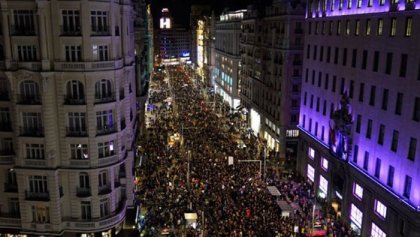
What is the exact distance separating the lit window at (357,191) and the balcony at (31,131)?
33608 mm

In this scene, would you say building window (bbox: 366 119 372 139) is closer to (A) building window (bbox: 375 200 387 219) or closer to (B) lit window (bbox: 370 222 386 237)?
(A) building window (bbox: 375 200 387 219)

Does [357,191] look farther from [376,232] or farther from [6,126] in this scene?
[6,126]

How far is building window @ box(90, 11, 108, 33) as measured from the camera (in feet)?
119

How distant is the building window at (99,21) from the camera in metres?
36.4

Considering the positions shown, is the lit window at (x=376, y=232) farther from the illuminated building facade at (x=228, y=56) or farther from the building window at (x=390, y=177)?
the illuminated building facade at (x=228, y=56)

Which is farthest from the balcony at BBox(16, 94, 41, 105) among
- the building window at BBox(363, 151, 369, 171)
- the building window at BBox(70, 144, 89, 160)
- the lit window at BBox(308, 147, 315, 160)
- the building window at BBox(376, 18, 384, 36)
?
the lit window at BBox(308, 147, 315, 160)

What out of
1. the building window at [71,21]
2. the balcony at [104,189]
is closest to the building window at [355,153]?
the balcony at [104,189]

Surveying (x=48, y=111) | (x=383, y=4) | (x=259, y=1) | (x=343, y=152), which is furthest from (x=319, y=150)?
(x=259, y=1)

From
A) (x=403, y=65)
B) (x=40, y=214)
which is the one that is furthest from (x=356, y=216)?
(x=40, y=214)

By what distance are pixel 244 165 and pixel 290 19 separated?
1048 inches

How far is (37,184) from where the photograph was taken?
123 feet

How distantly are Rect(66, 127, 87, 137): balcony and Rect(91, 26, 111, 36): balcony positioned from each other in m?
8.78

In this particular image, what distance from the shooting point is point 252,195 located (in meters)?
51.7

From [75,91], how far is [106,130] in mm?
4626
